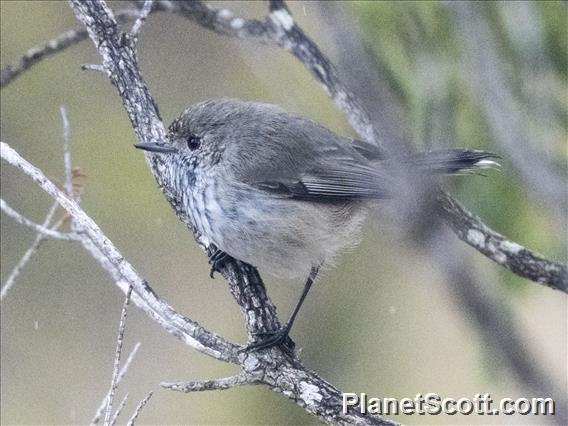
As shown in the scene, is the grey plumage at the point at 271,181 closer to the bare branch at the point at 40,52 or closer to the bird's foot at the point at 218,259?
the bird's foot at the point at 218,259

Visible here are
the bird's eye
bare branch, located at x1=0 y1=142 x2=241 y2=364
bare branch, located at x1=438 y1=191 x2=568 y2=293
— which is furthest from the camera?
the bird's eye

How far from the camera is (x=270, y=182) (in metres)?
3.93

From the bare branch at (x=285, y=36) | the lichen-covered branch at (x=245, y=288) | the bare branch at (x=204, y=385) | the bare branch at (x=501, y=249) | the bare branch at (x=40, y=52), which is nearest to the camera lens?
the bare branch at (x=204, y=385)

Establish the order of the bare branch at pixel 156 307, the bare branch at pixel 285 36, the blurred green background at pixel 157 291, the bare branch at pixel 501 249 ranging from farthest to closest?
the blurred green background at pixel 157 291 → the bare branch at pixel 285 36 → the bare branch at pixel 501 249 → the bare branch at pixel 156 307

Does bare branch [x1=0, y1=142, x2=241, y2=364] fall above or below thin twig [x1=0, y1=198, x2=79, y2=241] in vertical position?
below

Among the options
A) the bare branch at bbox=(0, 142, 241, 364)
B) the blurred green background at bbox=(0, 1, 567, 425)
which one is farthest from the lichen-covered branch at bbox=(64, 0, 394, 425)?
the blurred green background at bbox=(0, 1, 567, 425)

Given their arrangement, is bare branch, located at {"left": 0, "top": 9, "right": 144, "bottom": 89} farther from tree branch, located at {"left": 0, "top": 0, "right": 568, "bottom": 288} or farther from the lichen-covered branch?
the lichen-covered branch

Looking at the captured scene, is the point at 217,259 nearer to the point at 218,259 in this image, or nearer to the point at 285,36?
the point at 218,259

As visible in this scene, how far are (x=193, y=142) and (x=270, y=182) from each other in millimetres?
427

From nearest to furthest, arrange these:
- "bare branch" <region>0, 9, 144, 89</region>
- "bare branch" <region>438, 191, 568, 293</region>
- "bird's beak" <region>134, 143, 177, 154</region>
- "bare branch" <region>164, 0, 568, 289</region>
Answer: "bare branch" <region>438, 191, 568, 293</region> → "bird's beak" <region>134, 143, 177, 154</region> → "bare branch" <region>164, 0, 568, 289</region> → "bare branch" <region>0, 9, 144, 89</region>

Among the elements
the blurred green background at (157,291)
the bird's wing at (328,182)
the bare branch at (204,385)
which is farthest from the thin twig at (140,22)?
the blurred green background at (157,291)

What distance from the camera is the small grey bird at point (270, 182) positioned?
3.80 m

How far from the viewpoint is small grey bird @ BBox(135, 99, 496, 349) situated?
12.5 feet

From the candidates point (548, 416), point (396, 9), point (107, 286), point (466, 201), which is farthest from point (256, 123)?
point (107, 286)
